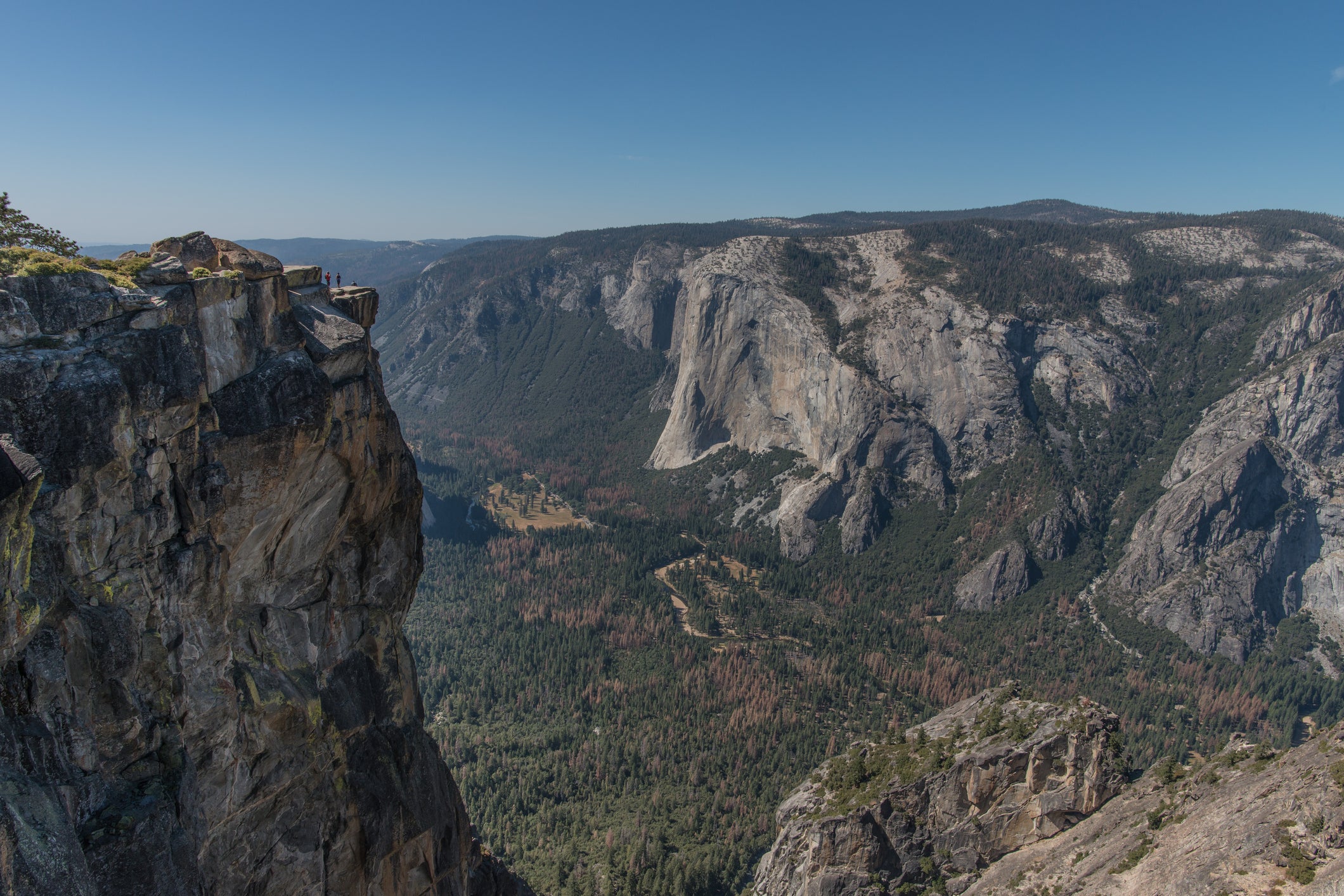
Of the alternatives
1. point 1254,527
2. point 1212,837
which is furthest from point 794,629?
point 1212,837

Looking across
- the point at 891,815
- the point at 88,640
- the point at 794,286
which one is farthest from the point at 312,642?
the point at 794,286

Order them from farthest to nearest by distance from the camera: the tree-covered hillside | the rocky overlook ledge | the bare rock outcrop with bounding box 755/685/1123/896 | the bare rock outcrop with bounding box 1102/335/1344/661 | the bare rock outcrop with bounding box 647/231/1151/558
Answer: the bare rock outcrop with bounding box 647/231/1151/558
the bare rock outcrop with bounding box 1102/335/1344/661
the tree-covered hillside
the bare rock outcrop with bounding box 755/685/1123/896
the rocky overlook ledge

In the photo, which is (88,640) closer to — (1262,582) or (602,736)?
(602,736)

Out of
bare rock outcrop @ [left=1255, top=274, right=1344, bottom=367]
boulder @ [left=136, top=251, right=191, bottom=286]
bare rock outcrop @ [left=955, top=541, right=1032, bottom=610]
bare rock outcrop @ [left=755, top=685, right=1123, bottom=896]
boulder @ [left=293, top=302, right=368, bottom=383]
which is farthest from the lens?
bare rock outcrop @ [left=1255, top=274, right=1344, bottom=367]

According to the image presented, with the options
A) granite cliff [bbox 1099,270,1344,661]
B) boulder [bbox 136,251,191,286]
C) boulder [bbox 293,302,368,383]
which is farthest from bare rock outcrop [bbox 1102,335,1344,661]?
boulder [bbox 136,251,191,286]

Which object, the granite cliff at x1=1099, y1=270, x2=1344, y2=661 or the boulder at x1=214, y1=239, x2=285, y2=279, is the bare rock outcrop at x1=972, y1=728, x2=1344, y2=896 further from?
the granite cliff at x1=1099, y1=270, x2=1344, y2=661

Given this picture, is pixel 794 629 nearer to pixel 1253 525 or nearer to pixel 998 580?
pixel 998 580

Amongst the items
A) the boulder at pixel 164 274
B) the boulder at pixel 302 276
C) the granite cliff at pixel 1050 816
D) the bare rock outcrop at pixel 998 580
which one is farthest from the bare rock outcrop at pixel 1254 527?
the boulder at pixel 164 274
